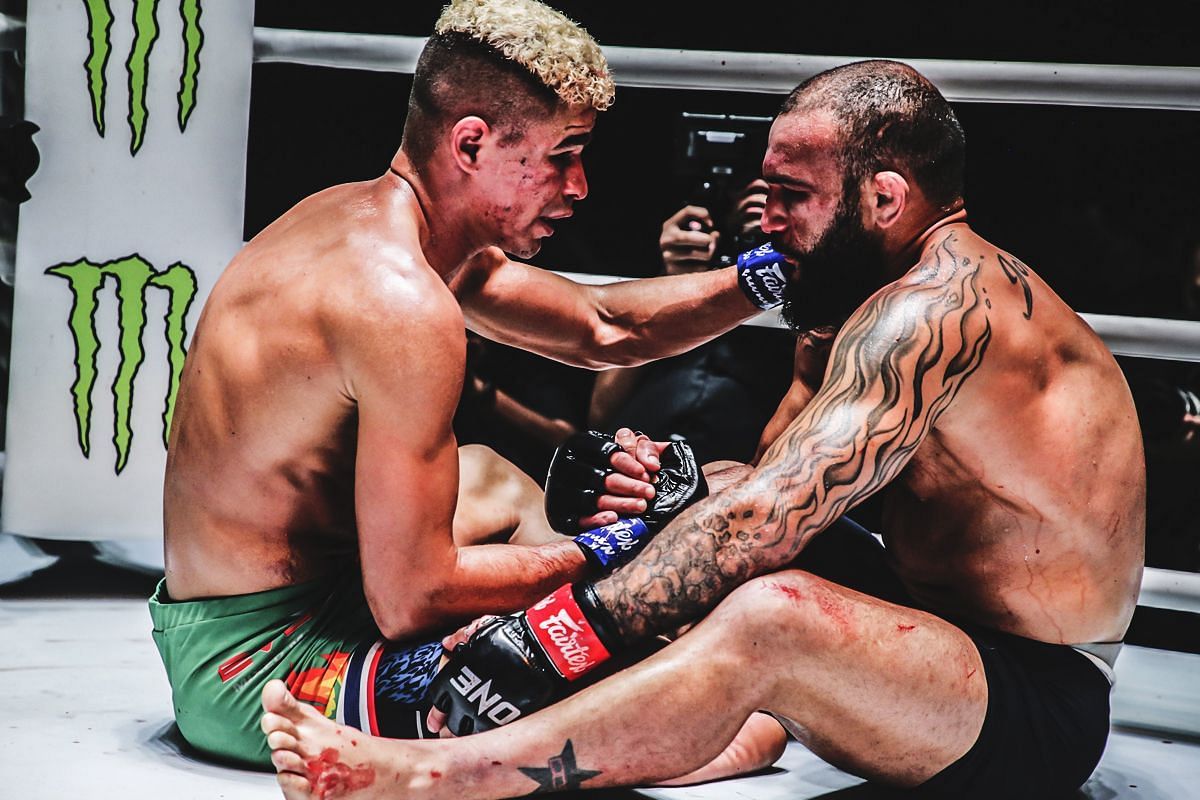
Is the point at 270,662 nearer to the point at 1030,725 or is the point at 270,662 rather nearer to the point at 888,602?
the point at 888,602

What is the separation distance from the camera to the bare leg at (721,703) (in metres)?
1.63

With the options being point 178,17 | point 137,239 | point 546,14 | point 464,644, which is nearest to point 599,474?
point 464,644

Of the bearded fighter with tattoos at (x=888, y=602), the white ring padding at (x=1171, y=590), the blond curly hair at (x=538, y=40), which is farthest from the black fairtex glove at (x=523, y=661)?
the white ring padding at (x=1171, y=590)

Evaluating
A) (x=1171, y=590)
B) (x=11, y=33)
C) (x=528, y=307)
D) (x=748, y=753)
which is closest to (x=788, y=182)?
(x=528, y=307)

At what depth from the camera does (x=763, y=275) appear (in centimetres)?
238

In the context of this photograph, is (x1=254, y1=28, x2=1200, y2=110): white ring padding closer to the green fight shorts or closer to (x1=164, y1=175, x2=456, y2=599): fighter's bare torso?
(x1=164, y1=175, x2=456, y2=599): fighter's bare torso

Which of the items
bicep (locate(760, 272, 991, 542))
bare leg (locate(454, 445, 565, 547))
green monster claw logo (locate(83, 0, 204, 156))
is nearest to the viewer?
bicep (locate(760, 272, 991, 542))

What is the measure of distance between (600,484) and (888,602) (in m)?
0.54

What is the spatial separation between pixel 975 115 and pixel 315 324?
1978 millimetres

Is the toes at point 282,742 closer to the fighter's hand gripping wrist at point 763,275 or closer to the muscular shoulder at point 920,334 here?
the muscular shoulder at point 920,334

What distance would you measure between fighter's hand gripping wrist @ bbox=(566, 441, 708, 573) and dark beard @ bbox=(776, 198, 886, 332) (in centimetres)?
34

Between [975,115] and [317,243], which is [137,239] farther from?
[975,115]

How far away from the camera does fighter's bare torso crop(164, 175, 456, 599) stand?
1761 millimetres

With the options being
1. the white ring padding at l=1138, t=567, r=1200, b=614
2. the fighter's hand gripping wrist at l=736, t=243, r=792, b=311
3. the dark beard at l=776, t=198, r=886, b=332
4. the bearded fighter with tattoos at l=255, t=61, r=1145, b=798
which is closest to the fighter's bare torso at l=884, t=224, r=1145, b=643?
the bearded fighter with tattoos at l=255, t=61, r=1145, b=798
